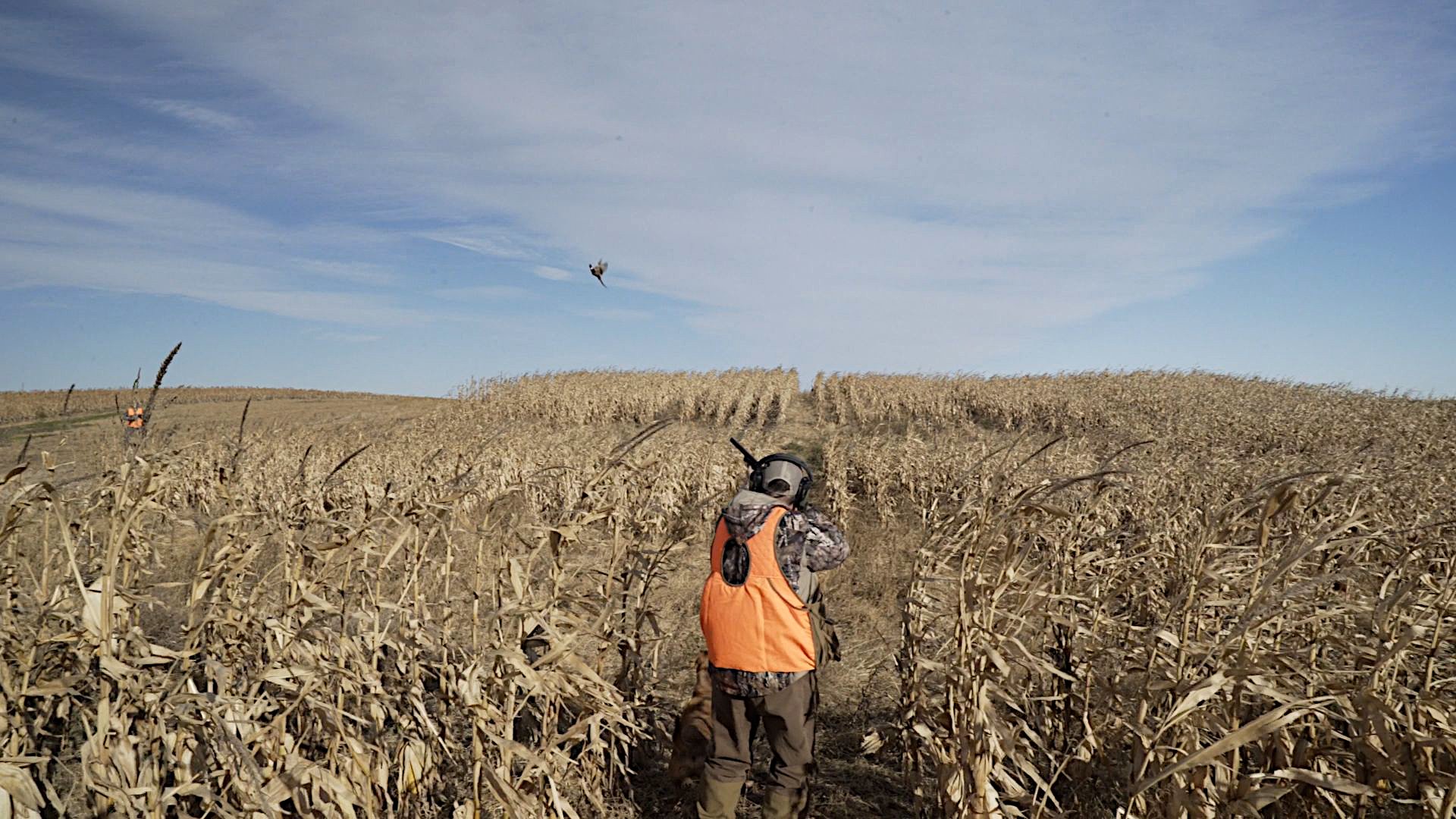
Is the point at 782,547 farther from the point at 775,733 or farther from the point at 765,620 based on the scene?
the point at 775,733

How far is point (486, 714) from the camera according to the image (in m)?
3.26

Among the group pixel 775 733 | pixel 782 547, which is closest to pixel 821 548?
pixel 782 547

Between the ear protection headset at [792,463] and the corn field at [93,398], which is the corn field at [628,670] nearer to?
the ear protection headset at [792,463]

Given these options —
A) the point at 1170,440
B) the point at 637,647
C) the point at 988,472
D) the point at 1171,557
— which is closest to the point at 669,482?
the point at 988,472

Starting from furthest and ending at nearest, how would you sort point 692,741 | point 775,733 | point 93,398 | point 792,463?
1. point 93,398
2. point 692,741
3. point 792,463
4. point 775,733

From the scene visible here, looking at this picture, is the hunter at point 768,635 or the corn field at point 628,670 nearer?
the corn field at point 628,670

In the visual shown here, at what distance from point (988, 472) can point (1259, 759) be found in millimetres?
8519

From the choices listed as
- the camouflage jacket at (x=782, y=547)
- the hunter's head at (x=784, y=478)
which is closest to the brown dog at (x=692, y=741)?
the camouflage jacket at (x=782, y=547)

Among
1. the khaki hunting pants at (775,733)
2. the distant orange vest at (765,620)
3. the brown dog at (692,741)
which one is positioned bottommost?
the brown dog at (692,741)

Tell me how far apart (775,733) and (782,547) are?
984mm

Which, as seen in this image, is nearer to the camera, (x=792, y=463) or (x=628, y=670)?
(x=792, y=463)

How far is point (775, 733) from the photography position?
12.6 feet

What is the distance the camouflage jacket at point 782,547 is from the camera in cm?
371

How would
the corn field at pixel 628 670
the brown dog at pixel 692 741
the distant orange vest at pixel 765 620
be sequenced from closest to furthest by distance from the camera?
the corn field at pixel 628 670 → the distant orange vest at pixel 765 620 → the brown dog at pixel 692 741
